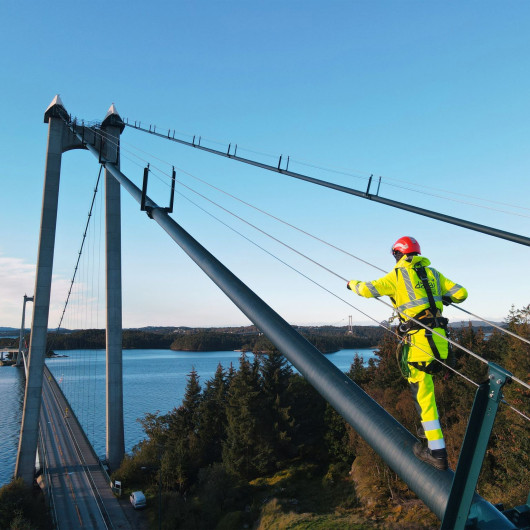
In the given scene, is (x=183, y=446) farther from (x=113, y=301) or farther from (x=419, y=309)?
(x=419, y=309)

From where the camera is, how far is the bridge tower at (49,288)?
23425mm

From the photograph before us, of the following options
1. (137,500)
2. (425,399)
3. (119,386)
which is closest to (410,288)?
(425,399)

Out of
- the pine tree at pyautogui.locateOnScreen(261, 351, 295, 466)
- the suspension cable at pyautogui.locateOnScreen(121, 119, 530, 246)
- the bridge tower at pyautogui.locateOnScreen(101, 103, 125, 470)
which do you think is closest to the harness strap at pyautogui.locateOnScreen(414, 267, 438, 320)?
the suspension cable at pyautogui.locateOnScreen(121, 119, 530, 246)

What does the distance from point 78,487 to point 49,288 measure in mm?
10852

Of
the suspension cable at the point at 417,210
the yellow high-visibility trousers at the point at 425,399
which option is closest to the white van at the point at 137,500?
the suspension cable at the point at 417,210

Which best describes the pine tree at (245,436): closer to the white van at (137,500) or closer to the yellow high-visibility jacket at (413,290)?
the white van at (137,500)

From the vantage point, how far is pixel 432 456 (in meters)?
2.38

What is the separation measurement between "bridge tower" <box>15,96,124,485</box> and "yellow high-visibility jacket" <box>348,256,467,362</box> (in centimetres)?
2296

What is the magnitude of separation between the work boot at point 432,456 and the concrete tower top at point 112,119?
27.3 m

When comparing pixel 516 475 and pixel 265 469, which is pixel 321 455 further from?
pixel 516 475

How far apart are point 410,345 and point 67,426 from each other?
4033 cm

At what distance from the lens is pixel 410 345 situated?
9.83 ft

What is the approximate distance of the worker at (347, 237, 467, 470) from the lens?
2.87 m

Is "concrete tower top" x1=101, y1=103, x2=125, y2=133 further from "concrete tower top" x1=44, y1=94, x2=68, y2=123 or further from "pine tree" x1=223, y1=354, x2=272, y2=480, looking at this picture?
"pine tree" x1=223, y1=354, x2=272, y2=480
